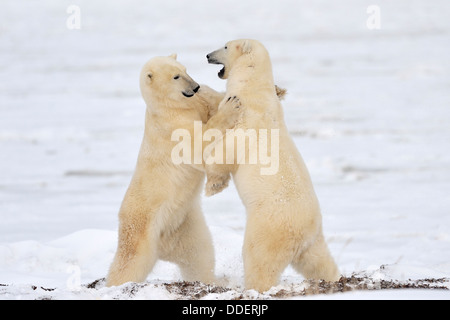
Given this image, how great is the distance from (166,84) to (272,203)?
1176 mm

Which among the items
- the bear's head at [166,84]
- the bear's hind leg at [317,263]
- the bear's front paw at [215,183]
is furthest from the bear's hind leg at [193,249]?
the bear's hind leg at [317,263]

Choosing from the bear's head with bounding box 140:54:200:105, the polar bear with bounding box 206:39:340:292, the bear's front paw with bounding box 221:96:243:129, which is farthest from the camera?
the bear's head with bounding box 140:54:200:105

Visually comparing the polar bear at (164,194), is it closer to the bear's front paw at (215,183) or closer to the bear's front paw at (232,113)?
the bear's front paw at (232,113)

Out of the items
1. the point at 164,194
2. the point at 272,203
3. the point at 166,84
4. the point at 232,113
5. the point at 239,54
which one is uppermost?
the point at 239,54

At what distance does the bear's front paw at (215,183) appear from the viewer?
3967 mm

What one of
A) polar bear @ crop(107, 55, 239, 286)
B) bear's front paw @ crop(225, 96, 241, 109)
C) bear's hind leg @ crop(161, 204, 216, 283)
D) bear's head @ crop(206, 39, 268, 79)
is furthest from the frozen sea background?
bear's head @ crop(206, 39, 268, 79)

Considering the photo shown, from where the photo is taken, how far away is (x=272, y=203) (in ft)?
12.1

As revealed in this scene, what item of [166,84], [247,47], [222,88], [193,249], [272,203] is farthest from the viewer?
[222,88]

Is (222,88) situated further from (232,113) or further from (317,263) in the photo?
(317,263)

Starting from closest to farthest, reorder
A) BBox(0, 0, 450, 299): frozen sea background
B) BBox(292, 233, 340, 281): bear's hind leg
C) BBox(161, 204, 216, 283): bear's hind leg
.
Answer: BBox(292, 233, 340, 281): bear's hind leg, BBox(161, 204, 216, 283): bear's hind leg, BBox(0, 0, 450, 299): frozen sea background

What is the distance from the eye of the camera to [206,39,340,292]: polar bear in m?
3.64

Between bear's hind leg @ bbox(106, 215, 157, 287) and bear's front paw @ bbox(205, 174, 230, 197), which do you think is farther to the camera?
bear's hind leg @ bbox(106, 215, 157, 287)

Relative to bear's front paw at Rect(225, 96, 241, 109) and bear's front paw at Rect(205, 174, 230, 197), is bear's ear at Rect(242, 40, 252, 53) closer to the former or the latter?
bear's front paw at Rect(225, 96, 241, 109)

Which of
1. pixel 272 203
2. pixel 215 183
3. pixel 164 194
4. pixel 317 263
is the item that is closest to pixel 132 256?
pixel 164 194
